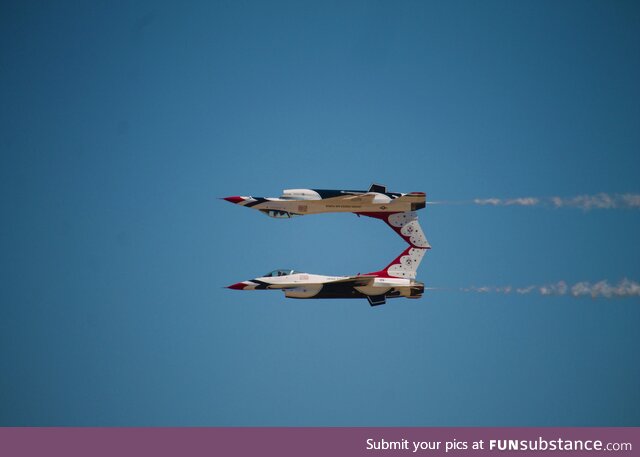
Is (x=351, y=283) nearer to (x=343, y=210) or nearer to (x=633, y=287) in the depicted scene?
(x=343, y=210)

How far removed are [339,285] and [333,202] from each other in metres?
6.33

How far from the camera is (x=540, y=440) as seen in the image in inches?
2832

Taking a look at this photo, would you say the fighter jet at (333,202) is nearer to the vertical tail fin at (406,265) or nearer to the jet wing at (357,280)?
the vertical tail fin at (406,265)

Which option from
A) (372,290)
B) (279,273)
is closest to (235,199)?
(279,273)

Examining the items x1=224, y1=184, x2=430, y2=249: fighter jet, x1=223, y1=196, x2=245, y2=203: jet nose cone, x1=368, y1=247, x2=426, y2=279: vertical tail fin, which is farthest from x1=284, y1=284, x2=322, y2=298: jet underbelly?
x1=223, y1=196, x2=245, y2=203: jet nose cone

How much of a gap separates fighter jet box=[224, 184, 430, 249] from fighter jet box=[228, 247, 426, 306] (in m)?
4.65

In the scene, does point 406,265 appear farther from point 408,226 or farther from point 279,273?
point 279,273

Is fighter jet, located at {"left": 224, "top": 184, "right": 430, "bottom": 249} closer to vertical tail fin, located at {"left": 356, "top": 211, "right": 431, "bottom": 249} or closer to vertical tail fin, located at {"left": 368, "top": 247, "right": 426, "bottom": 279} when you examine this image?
vertical tail fin, located at {"left": 356, "top": 211, "right": 431, "bottom": 249}

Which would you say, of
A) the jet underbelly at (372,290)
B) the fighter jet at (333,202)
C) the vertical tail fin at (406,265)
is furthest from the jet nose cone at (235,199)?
the vertical tail fin at (406,265)

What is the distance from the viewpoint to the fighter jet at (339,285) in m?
78.6

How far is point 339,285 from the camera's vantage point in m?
78.6

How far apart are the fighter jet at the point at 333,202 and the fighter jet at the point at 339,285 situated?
183 inches

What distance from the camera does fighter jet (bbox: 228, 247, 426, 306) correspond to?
78625 millimetres

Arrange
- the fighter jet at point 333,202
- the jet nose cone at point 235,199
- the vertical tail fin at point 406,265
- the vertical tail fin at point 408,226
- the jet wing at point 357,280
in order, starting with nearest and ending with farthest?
1. the jet wing at point 357,280
2. the fighter jet at point 333,202
3. the jet nose cone at point 235,199
4. the vertical tail fin at point 406,265
5. the vertical tail fin at point 408,226
